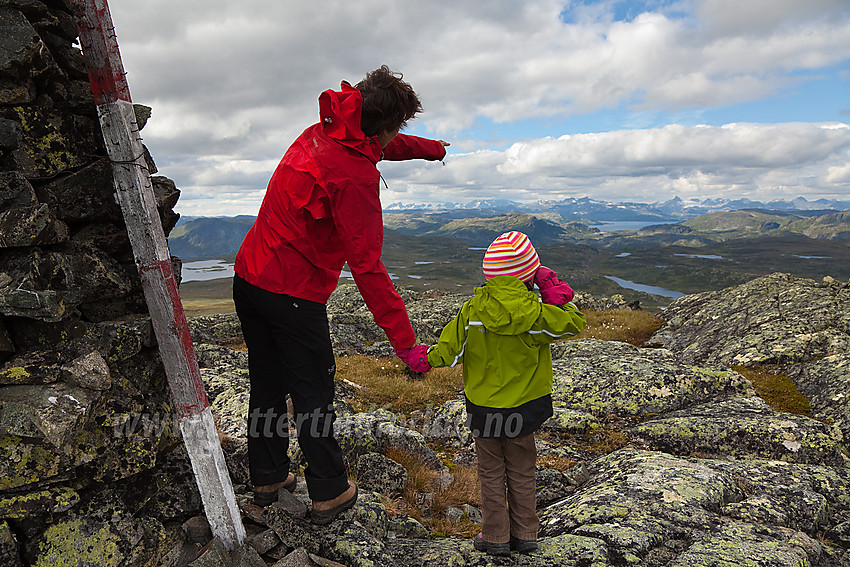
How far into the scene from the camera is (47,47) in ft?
15.1

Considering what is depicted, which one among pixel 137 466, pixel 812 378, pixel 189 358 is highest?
pixel 189 358

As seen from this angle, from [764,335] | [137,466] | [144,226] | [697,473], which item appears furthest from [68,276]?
[764,335]

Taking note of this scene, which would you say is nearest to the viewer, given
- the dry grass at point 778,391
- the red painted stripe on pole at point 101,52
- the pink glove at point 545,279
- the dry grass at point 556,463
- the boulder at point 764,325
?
the red painted stripe on pole at point 101,52

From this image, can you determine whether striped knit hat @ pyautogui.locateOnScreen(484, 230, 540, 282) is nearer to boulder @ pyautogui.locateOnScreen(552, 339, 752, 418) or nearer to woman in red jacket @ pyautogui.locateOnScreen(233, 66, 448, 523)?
woman in red jacket @ pyautogui.locateOnScreen(233, 66, 448, 523)

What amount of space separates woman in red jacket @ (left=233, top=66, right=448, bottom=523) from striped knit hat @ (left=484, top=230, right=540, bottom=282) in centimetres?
130

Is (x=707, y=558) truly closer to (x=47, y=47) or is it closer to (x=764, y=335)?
(x=47, y=47)

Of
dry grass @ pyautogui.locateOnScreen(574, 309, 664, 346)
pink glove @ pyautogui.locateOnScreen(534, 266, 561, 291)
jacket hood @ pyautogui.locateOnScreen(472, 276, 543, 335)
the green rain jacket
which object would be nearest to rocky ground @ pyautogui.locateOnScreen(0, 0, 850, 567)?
the green rain jacket

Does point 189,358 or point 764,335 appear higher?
point 189,358

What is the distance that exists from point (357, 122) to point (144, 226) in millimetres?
2309

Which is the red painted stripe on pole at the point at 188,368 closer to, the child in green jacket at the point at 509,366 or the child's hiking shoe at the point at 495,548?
the child in green jacket at the point at 509,366

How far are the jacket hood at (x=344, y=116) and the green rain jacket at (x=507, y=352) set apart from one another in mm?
2349

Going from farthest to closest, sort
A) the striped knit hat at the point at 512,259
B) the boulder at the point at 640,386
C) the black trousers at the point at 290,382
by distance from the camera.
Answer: the boulder at the point at 640,386 < the striped knit hat at the point at 512,259 < the black trousers at the point at 290,382

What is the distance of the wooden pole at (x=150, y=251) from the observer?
3.93 m

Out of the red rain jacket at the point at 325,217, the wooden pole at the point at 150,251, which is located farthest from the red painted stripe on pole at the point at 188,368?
the red rain jacket at the point at 325,217
